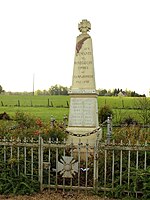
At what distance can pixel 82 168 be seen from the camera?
279 inches

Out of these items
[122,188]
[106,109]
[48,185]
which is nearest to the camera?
[122,188]

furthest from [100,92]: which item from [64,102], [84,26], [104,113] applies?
[84,26]

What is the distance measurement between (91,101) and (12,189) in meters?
4.34

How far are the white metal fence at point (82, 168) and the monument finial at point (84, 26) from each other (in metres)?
4.69

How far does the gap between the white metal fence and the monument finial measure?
4.69 m

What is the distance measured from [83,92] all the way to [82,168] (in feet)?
10.6

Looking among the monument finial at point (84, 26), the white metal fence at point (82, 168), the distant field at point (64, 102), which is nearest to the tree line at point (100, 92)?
the distant field at point (64, 102)

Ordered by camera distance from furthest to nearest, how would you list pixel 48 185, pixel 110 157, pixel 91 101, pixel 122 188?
pixel 91 101 → pixel 110 157 → pixel 48 185 → pixel 122 188

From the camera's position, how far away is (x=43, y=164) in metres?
6.57

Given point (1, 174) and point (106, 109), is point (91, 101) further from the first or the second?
point (106, 109)

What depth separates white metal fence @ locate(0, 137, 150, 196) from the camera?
20.0 feet

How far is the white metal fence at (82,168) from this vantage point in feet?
20.0

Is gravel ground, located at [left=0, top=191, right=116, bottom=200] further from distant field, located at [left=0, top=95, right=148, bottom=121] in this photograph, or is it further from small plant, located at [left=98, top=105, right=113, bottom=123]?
distant field, located at [left=0, top=95, right=148, bottom=121]

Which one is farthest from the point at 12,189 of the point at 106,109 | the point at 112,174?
the point at 106,109
